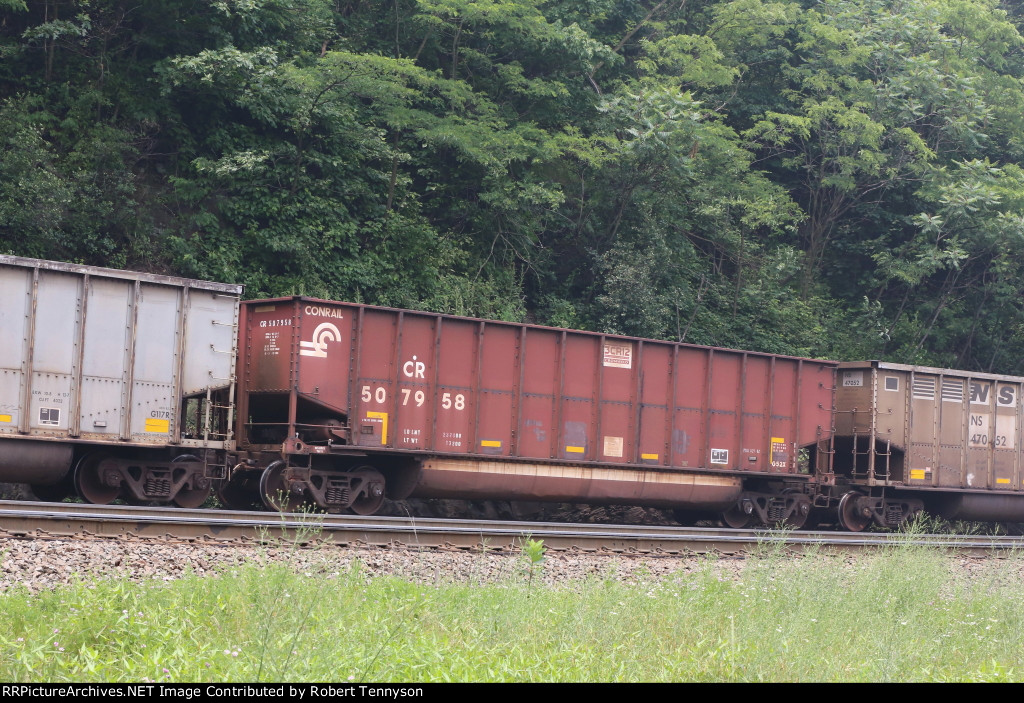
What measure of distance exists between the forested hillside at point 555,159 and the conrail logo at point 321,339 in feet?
27.3

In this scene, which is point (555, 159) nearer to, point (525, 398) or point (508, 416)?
point (525, 398)

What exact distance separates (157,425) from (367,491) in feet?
11.2

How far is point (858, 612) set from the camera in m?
9.10

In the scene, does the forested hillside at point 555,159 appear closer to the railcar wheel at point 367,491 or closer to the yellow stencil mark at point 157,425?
the railcar wheel at point 367,491

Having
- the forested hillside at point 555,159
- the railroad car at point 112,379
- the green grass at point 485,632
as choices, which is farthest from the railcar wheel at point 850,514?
the railroad car at point 112,379

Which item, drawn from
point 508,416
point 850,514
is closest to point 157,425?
point 508,416

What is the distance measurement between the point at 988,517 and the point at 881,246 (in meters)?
15.6

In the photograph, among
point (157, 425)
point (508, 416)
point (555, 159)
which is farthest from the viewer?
point (555, 159)

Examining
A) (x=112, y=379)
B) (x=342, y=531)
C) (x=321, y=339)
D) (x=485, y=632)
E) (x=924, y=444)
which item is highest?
(x=321, y=339)

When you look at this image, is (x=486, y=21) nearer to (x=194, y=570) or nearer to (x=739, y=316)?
(x=739, y=316)

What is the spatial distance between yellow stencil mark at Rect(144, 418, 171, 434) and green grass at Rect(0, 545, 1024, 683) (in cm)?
589

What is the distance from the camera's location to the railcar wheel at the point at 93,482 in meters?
13.7

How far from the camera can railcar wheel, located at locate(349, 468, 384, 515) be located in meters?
15.6

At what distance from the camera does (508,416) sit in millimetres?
16891
